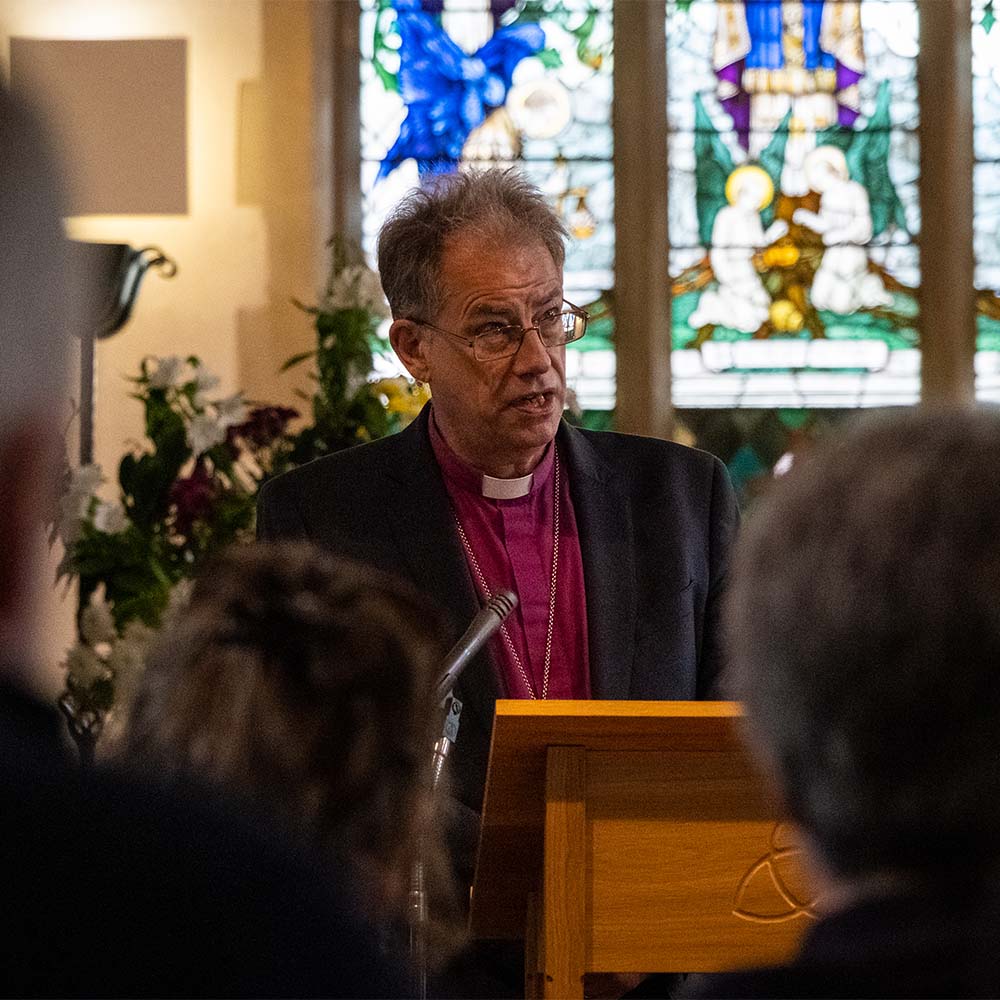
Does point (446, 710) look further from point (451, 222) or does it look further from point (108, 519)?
point (108, 519)

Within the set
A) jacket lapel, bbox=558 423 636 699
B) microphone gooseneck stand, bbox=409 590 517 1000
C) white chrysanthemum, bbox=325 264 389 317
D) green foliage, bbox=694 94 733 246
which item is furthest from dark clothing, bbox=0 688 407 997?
green foliage, bbox=694 94 733 246

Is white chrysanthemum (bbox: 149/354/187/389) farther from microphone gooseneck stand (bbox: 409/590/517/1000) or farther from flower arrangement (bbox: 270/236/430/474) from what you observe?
microphone gooseneck stand (bbox: 409/590/517/1000)

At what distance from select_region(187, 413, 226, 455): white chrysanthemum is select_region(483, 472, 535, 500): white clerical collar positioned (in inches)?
65.8

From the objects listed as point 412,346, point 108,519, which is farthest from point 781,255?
point 412,346

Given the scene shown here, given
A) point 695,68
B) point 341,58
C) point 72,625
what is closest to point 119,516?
point 72,625

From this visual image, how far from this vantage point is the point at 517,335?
12.1ft

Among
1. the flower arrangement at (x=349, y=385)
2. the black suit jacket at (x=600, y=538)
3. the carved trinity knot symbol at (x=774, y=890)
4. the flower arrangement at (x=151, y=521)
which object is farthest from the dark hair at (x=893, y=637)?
the flower arrangement at (x=349, y=385)

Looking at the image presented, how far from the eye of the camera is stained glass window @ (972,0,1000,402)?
6883 millimetres

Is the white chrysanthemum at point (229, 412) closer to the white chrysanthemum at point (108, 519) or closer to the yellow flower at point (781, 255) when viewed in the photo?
the white chrysanthemum at point (108, 519)

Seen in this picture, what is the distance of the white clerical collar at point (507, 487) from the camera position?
12.5 ft

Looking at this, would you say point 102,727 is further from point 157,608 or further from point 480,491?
point 480,491

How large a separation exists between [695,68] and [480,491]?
12.3ft

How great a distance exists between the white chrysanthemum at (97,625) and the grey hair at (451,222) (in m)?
1.72

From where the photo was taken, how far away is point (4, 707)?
1206 mm
